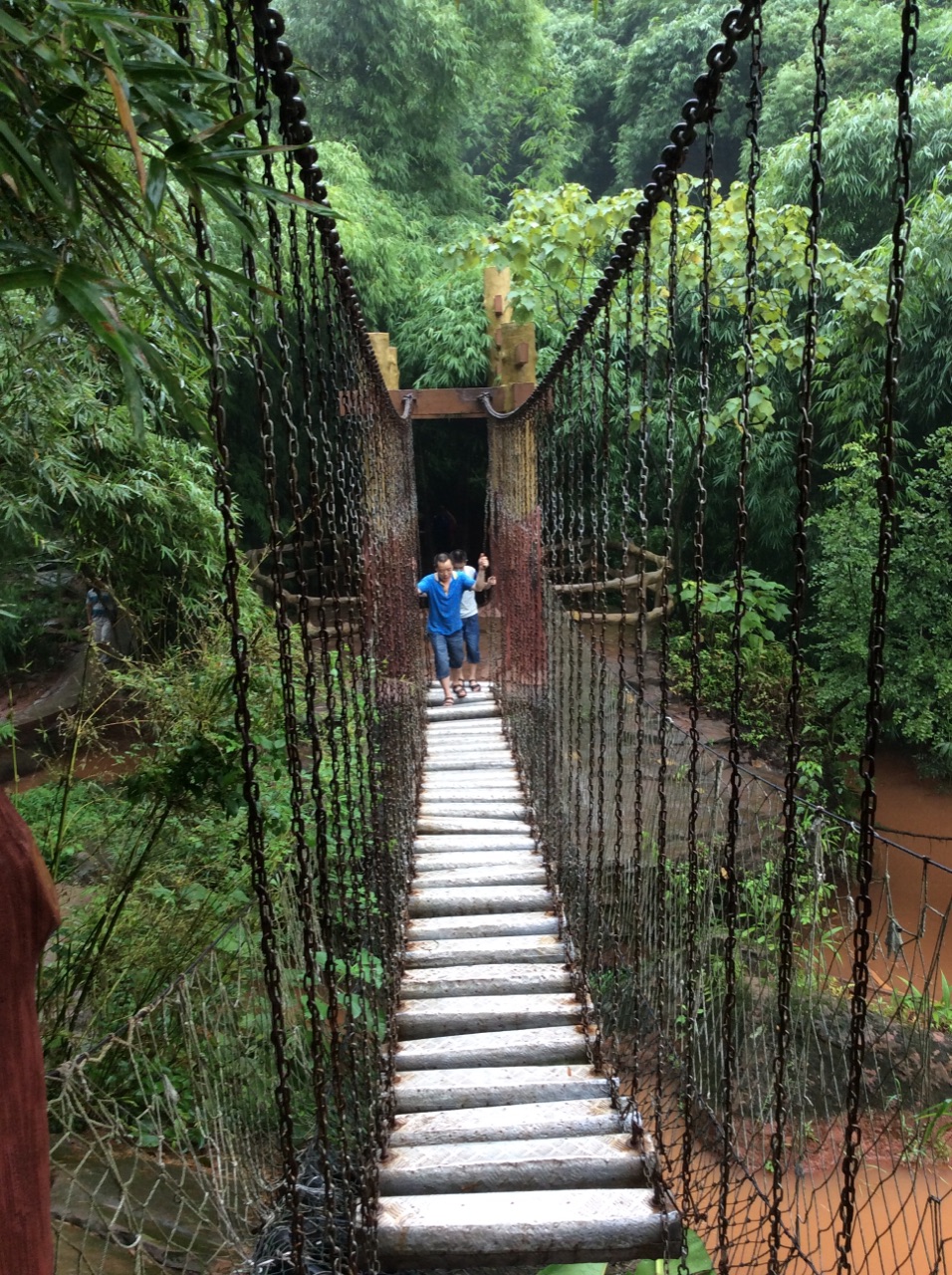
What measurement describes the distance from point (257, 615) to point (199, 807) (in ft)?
3.39

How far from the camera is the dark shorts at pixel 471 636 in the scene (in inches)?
167

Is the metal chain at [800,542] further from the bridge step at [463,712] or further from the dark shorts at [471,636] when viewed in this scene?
the dark shorts at [471,636]

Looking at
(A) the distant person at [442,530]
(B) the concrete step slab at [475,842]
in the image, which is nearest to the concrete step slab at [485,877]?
(B) the concrete step slab at [475,842]

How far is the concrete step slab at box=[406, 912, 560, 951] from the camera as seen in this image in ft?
7.70

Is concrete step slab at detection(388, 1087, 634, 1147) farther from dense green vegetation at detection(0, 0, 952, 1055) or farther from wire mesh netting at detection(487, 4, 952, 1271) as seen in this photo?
dense green vegetation at detection(0, 0, 952, 1055)

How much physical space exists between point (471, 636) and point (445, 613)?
30 cm

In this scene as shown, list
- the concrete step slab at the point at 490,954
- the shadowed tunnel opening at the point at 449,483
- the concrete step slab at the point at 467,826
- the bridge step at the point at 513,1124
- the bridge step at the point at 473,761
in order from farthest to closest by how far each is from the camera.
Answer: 1. the shadowed tunnel opening at the point at 449,483
2. the bridge step at the point at 473,761
3. the concrete step slab at the point at 467,826
4. the concrete step slab at the point at 490,954
5. the bridge step at the point at 513,1124

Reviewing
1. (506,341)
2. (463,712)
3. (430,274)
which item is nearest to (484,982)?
(463,712)

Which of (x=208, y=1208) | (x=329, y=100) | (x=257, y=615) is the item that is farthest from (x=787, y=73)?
(x=208, y=1208)

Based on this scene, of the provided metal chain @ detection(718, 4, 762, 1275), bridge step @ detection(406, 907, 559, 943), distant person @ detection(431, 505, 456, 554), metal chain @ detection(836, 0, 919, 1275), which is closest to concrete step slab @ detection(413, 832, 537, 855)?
bridge step @ detection(406, 907, 559, 943)

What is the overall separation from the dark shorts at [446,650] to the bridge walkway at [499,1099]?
53.1 inches

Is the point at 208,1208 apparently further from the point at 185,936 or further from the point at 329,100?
the point at 329,100

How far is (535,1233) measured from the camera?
1.44 m

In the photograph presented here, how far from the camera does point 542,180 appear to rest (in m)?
8.28
